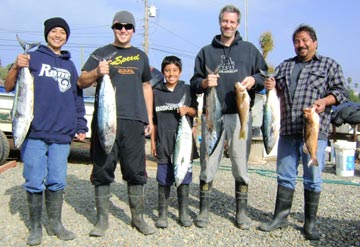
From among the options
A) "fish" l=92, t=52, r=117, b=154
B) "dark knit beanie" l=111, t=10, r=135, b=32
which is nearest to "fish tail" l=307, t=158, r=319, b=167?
"fish" l=92, t=52, r=117, b=154

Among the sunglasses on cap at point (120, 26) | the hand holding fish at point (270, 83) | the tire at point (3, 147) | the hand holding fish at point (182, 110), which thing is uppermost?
the sunglasses on cap at point (120, 26)

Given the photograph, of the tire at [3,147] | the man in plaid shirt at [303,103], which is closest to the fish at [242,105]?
the man in plaid shirt at [303,103]

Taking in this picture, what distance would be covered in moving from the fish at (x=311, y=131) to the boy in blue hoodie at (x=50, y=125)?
2.41 meters

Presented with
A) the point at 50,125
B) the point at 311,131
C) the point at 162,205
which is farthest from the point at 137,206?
the point at 311,131

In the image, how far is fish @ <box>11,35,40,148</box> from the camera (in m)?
3.63

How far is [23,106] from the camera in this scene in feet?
12.0

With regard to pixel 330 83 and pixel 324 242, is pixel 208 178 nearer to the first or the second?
pixel 324 242

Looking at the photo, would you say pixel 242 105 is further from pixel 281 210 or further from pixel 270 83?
pixel 281 210

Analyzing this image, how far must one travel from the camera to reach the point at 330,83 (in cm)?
413

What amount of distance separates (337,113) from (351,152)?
132cm

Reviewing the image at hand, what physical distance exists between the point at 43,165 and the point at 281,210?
273 cm

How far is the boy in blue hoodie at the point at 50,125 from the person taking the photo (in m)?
3.82

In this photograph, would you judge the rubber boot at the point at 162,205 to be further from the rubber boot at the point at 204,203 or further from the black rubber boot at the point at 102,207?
the black rubber boot at the point at 102,207

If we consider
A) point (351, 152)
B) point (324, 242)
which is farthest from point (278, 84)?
point (351, 152)
